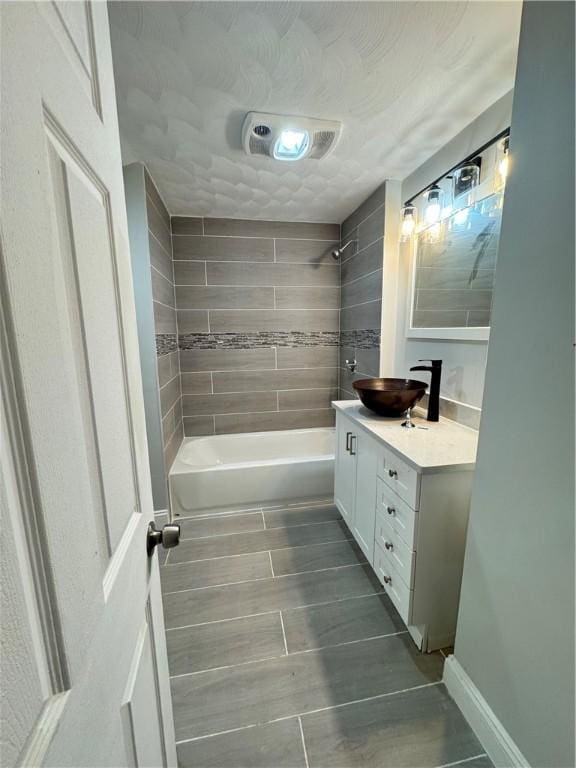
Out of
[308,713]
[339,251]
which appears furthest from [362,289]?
[308,713]

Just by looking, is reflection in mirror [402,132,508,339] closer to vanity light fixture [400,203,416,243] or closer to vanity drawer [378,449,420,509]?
vanity light fixture [400,203,416,243]

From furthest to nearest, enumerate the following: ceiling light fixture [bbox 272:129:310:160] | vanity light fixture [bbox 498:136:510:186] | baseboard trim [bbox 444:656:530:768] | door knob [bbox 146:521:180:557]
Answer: ceiling light fixture [bbox 272:129:310:160]
vanity light fixture [bbox 498:136:510:186]
baseboard trim [bbox 444:656:530:768]
door knob [bbox 146:521:180:557]

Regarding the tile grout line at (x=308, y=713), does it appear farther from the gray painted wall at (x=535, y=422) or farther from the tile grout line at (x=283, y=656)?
the gray painted wall at (x=535, y=422)

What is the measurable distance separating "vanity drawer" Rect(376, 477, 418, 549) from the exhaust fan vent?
69.6 inches

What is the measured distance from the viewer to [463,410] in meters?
1.66

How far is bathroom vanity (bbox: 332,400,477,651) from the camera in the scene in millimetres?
1228

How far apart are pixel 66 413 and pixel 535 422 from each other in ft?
3.38

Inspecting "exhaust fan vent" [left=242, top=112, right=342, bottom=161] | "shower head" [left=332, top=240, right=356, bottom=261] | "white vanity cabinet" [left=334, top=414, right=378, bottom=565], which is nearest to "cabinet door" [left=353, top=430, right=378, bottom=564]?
"white vanity cabinet" [left=334, top=414, right=378, bottom=565]

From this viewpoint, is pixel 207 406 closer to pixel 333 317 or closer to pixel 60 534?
pixel 333 317

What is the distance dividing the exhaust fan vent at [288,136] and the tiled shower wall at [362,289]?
0.70 metres

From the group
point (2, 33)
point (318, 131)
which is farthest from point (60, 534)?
point (318, 131)

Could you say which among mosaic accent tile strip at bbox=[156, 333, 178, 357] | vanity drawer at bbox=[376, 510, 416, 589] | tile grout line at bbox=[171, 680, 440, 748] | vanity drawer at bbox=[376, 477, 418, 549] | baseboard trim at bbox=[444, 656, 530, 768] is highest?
mosaic accent tile strip at bbox=[156, 333, 178, 357]

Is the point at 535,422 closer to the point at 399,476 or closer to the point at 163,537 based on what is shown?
the point at 399,476

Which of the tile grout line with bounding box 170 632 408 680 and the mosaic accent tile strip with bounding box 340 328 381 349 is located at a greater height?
the mosaic accent tile strip with bounding box 340 328 381 349
